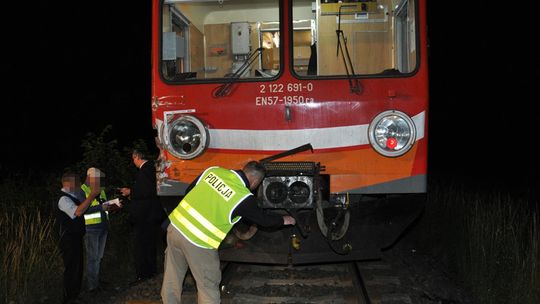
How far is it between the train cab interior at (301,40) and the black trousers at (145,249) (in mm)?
1847

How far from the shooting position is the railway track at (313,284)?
6.39 metres

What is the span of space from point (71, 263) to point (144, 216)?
46.6 inches

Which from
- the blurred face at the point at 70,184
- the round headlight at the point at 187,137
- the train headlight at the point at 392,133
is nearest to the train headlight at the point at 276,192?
the round headlight at the point at 187,137

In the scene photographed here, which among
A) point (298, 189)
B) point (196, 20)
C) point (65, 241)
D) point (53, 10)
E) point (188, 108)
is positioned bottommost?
point (65, 241)

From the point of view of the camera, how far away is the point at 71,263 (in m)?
6.49

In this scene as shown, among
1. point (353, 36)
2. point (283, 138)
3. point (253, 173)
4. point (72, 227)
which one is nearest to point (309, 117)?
point (283, 138)

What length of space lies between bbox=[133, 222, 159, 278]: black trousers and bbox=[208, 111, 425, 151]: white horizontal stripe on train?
1731mm

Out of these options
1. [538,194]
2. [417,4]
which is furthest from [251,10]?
[538,194]

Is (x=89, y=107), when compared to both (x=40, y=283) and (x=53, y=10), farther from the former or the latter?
(x=40, y=283)

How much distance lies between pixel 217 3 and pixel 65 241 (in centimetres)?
265

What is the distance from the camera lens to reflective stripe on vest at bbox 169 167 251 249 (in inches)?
195

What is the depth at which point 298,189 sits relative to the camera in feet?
19.8

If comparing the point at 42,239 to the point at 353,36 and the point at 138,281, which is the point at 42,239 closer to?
the point at 138,281

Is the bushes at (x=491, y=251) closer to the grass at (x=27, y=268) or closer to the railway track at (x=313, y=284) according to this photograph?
the railway track at (x=313, y=284)
